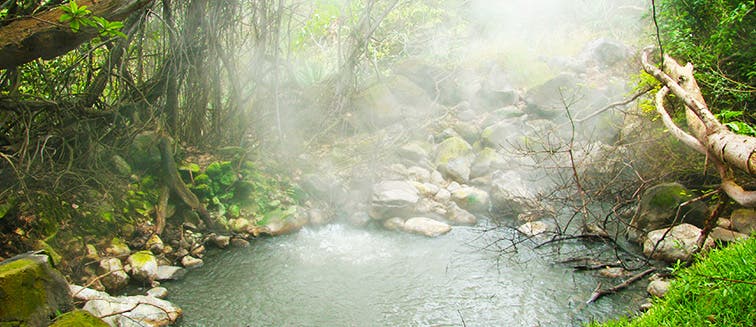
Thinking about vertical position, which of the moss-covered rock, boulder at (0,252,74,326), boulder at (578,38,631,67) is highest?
boulder at (578,38,631,67)

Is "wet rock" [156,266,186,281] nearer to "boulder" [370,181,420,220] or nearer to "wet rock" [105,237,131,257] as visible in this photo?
"wet rock" [105,237,131,257]

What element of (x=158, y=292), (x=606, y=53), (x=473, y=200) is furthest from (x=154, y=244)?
(x=606, y=53)

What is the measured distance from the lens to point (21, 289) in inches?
110

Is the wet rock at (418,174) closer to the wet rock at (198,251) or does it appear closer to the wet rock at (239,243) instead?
the wet rock at (239,243)

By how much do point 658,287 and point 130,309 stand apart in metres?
4.39

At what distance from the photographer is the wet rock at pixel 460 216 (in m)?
6.37

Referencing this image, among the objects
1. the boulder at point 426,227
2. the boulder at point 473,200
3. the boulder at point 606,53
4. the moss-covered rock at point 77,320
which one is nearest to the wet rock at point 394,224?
the boulder at point 426,227

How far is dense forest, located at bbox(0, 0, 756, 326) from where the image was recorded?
13.2 ft

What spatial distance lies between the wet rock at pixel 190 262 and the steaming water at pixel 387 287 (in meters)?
0.11

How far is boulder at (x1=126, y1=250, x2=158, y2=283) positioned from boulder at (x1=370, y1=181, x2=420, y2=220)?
2.88m

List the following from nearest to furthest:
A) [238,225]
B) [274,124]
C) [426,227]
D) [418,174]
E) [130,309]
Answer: [130,309] → [238,225] → [426,227] → [418,174] → [274,124]

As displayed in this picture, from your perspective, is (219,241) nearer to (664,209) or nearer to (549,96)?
(664,209)

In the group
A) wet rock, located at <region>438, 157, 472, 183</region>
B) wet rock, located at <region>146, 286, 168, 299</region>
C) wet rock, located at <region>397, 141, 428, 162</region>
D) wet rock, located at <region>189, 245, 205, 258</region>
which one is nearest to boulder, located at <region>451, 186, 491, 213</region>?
wet rock, located at <region>438, 157, 472, 183</region>

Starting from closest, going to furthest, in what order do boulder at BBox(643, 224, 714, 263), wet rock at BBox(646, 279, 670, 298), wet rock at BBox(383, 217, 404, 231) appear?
wet rock at BBox(646, 279, 670, 298), boulder at BBox(643, 224, 714, 263), wet rock at BBox(383, 217, 404, 231)
